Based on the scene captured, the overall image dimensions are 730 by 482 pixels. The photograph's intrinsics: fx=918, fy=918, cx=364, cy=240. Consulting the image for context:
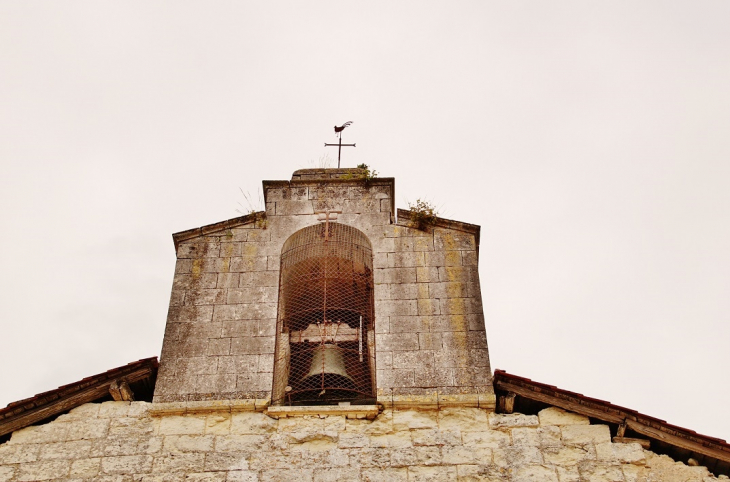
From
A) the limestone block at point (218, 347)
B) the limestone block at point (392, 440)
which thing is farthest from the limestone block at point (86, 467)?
the limestone block at point (392, 440)

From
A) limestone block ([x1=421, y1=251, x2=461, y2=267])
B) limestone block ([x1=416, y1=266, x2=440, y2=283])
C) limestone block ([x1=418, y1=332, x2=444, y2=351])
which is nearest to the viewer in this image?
limestone block ([x1=418, y1=332, x2=444, y2=351])

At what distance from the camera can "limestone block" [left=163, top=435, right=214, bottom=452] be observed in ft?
28.2

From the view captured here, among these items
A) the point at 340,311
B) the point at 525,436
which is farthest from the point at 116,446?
the point at 525,436

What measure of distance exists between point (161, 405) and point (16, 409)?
139cm

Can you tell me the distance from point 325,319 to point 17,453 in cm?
339

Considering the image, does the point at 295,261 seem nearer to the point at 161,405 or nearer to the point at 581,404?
the point at 161,405

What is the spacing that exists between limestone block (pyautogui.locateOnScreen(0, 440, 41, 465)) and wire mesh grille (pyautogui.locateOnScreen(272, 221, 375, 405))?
2331mm

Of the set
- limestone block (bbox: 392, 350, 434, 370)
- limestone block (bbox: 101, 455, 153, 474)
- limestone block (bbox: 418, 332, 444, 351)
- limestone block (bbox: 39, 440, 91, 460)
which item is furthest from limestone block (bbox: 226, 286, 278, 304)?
limestone block (bbox: 39, 440, 91, 460)

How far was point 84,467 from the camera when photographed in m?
8.52

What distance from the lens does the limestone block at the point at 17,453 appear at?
28.3ft

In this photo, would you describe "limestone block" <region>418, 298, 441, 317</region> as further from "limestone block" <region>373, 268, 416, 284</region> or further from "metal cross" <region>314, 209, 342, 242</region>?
"metal cross" <region>314, 209, 342, 242</region>

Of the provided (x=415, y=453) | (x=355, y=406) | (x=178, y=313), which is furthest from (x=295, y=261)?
(x=415, y=453)

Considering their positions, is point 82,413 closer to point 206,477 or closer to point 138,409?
point 138,409

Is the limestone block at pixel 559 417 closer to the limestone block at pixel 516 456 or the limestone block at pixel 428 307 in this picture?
the limestone block at pixel 516 456
